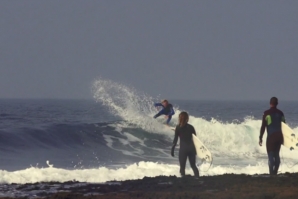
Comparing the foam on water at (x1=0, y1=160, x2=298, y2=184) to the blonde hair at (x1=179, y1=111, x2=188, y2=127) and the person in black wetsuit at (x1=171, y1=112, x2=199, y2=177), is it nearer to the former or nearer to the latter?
the person in black wetsuit at (x1=171, y1=112, x2=199, y2=177)

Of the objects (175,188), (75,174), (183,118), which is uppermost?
(183,118)

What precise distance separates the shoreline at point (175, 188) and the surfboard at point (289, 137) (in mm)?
1009

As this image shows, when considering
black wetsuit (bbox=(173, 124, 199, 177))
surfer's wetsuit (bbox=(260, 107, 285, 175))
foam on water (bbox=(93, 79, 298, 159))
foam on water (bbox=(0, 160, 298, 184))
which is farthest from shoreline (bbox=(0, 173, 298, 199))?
foam on water (bbox=(93, 79, 298, 159))

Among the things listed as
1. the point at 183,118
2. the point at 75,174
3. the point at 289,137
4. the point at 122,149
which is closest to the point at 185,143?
the point at 183,118

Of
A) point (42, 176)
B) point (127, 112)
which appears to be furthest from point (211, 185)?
point (127, 112)

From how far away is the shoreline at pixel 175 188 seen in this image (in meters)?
8.68

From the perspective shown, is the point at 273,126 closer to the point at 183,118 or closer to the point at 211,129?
the point at 183,118

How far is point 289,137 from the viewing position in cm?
1174

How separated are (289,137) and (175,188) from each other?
3.43m

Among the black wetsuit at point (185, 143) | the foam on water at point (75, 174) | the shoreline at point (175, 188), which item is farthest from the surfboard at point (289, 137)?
the foam on water at point (75, 174)

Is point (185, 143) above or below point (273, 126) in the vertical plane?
below

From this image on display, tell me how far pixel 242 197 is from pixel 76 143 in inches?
668

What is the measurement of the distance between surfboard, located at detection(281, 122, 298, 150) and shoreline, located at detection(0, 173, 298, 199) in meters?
1.01

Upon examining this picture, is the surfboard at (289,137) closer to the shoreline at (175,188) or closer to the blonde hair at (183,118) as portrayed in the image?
the shoreline at (175,188)
